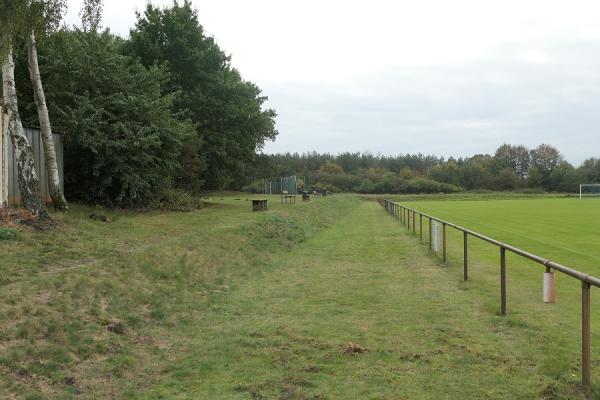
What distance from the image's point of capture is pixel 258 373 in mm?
5406

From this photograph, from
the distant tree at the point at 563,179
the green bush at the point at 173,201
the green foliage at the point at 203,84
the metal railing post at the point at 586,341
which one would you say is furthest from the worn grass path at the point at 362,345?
the distant tree at the point at 563,179

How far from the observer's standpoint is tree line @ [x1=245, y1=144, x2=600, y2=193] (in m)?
116

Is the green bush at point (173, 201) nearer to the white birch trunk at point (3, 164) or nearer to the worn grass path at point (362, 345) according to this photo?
the white birch trunk at point (3, 164)

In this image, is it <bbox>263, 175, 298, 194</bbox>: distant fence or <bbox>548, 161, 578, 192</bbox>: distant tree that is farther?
<bbox>548, 161, 578, 192</bbox>: distant tree

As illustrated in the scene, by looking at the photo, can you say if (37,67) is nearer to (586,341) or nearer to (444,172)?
(586,341)

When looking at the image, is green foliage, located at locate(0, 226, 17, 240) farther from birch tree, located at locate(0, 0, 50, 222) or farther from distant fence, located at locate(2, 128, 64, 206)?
distant fence, located at locate(2, 128, 64, 206)

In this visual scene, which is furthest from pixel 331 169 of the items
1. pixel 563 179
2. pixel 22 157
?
pixel 22 157

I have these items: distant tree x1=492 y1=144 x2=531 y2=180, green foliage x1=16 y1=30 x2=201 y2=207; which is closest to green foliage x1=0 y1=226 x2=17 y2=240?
green foliage x1=16 y1=30 x2=201 y2=207

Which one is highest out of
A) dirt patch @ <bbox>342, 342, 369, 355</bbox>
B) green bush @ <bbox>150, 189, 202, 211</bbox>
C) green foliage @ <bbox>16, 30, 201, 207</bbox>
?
green foliage @ <bbox>16, 30, 201, 207</bbox>

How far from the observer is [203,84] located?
30.7 m

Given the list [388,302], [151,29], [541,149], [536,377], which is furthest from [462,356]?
[541,149]

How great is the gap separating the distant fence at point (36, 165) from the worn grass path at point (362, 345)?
790 centimetres

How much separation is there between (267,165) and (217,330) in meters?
35.8

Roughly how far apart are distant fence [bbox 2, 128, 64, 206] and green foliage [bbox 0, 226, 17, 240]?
353cm
